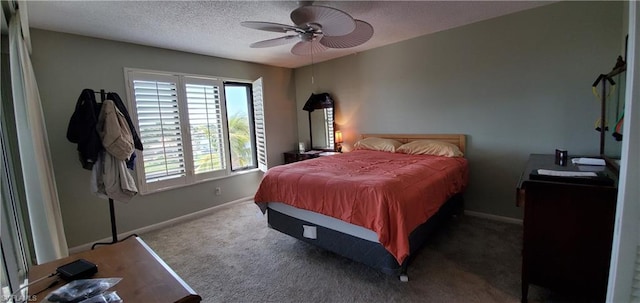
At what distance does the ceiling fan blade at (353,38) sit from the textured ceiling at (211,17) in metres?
0.32

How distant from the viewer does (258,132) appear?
4465mm

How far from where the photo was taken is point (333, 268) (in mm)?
2328

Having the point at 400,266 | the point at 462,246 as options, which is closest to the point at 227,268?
the point at 400,266

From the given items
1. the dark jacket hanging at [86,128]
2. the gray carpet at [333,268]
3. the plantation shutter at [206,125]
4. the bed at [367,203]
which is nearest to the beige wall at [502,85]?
the bed at [367,203]

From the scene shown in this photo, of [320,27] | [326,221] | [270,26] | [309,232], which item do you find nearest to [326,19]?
[320,27]

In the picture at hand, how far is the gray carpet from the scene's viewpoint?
1961 millimetres

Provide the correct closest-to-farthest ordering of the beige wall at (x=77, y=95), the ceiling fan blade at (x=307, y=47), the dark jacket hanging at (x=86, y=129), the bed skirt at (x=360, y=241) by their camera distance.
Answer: the bed skirt at (x=360, y=241) → the dark jacket hanging at (x=86, y=129) → the ceiling fan blade at (x=307, y=47) → the beige wall at (x=77, y=95)

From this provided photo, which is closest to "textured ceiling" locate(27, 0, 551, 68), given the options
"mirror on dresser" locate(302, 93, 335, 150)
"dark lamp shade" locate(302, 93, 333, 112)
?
"dark lamp shade" locate(302, 93, 333, 112)

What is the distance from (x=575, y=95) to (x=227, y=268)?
380 cm

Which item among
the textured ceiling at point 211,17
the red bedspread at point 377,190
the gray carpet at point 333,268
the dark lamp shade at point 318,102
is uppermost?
the textured ceiling at point 211,17

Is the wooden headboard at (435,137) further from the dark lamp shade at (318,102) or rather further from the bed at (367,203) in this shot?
the dark lamp shade at (318,102)

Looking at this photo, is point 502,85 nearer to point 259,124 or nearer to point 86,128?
point 259,124

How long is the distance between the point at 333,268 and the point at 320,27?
2.08m

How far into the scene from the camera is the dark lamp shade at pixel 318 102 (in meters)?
4.63
